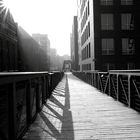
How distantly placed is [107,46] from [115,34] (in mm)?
2160

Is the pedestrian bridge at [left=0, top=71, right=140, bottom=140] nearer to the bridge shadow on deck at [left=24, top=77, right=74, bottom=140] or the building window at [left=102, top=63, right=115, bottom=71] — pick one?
the bridge shadow on deck at [left=24, top=77, right=74, bottom=140]

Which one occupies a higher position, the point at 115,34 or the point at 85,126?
the point at 115,34

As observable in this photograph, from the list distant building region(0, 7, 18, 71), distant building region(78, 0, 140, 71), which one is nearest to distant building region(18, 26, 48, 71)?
distant building region(0, 7, 18, 71)

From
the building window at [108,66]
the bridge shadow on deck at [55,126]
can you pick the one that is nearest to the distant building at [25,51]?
the bridge shadow on deck at [55,126]

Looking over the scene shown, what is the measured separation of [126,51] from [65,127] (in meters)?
24.8

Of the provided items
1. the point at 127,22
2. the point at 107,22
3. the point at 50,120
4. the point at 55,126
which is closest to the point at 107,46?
the point at 107,22

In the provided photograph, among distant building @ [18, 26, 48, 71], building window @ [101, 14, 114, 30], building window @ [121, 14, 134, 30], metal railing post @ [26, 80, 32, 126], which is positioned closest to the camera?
metal railing post @ [26, 80, 32, 126]

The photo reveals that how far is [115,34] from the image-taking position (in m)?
27.5

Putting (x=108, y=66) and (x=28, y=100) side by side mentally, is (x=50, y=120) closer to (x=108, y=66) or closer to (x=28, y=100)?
(x=28, y=100)

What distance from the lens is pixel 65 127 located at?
4.71 m

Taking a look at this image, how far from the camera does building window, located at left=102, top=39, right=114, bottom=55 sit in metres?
27.3

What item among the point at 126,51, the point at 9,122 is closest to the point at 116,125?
the point at 9,122

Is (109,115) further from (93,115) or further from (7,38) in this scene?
(7,38)

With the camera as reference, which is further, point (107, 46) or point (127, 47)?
point (127, 47)
